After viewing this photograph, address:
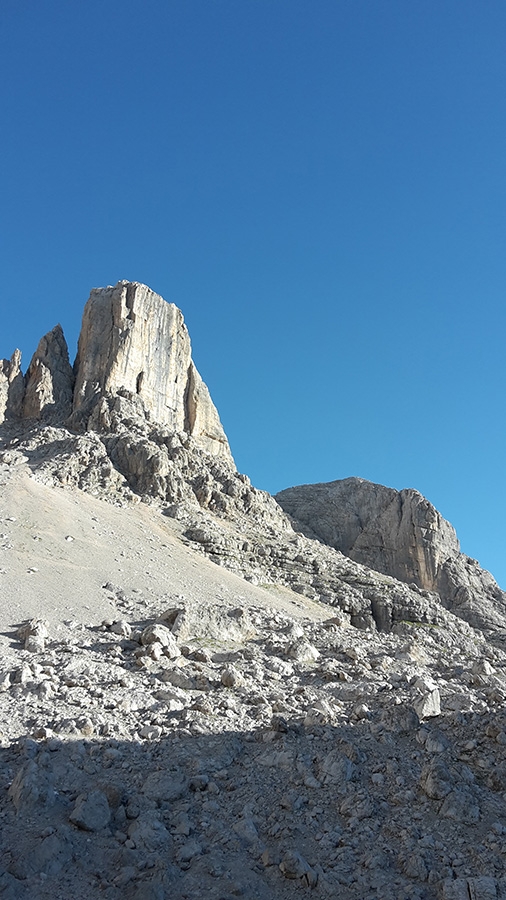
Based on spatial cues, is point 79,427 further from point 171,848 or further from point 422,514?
point 171,848

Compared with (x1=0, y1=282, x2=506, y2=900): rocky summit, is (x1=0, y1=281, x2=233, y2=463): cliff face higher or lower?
higher

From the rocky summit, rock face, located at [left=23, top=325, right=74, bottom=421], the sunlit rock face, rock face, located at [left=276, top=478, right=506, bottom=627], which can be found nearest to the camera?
the rocky summit

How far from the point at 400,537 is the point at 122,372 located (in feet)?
108

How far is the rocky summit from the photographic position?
8.61 m

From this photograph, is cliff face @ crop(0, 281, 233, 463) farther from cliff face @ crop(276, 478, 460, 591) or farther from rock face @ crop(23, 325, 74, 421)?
cliff face @ crop(276, 478, 460, 591)

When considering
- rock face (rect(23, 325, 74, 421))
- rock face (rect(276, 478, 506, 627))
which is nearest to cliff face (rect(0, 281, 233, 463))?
rock face (rect(23, 325, 74, 421))

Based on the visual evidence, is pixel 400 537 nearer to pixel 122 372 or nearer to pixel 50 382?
pixel 122 372

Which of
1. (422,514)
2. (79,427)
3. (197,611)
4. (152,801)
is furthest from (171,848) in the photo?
(422,514)

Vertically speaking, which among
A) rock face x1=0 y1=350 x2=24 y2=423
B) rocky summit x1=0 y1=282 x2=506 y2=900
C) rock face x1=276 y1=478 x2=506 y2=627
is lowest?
rocky summit x1=0 y1=282 x2=506 y2=900

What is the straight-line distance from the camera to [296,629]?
25438 mm

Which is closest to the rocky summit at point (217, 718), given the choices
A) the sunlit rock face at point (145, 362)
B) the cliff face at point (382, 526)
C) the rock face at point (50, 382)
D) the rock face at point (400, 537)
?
the rock face at point (50, 382)

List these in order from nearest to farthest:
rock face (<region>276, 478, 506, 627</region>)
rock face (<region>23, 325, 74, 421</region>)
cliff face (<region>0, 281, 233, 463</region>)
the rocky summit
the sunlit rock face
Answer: the rocky summit → rock face (<region>23, 325, 74, 421</region>) → rock face (<region>276, 478, 506, 627</region>) → cliff face (<region>0, 281, 233, 463</region>) → the sunlit rock face

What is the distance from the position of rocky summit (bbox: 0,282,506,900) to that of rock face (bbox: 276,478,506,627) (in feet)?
49.1

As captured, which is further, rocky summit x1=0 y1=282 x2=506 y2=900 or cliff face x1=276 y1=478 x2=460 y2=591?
cliff face x1=276 y1=478 x2=460 y2=591
